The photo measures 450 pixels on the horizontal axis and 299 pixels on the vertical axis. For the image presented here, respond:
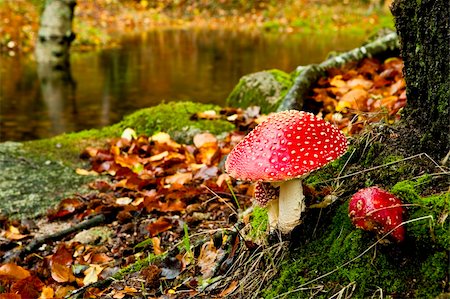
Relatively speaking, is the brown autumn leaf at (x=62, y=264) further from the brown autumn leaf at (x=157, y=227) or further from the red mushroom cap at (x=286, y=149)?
the red mushroom cap at (x=286, y=149)

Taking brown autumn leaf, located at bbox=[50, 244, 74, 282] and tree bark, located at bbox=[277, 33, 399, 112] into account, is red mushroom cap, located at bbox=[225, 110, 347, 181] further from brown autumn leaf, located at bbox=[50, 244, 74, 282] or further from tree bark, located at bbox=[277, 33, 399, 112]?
tree bark, located at bbox=[277, 33, 399, 112]

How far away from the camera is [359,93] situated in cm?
508

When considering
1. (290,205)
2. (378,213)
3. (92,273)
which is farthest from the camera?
(92,273)

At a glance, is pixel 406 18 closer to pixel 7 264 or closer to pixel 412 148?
pixel 412 148

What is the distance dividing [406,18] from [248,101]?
3.91 meters

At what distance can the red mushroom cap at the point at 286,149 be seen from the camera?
1.98m

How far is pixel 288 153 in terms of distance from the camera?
6.59ft

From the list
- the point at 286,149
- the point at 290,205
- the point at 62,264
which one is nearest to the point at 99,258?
the point at 62,264

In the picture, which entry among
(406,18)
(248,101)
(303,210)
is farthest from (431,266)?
(248,101)

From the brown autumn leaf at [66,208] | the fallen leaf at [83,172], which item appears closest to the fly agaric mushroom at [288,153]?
the brown autumn leaf at [66,208]

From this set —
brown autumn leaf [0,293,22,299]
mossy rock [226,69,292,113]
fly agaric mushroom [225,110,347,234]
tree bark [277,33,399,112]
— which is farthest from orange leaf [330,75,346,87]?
brown autumn leaf [0,293,22,299]

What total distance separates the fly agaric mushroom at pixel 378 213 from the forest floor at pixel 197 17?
13174 millimetres

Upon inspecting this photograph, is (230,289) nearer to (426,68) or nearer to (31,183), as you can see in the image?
(426,68)

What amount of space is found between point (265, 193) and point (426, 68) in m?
0.76
